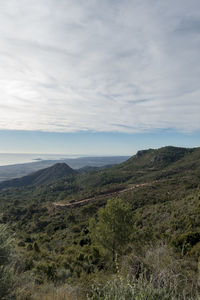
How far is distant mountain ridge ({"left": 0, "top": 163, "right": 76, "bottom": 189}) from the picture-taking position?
158500 mm

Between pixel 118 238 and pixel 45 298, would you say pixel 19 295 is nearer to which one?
pixel 45 298

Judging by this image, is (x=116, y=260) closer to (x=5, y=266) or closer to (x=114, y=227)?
(x=5, y=266)

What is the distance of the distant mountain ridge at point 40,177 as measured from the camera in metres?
158

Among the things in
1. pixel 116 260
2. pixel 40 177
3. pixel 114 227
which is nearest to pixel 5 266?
pixel 116 260

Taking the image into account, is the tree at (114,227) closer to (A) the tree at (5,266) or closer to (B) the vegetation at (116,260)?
(B) the vegetation at (116,260)

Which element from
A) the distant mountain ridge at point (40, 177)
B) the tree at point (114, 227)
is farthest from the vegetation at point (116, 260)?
the distant mountain ridge at point (40, 177)

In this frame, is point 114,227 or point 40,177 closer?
point 114,227

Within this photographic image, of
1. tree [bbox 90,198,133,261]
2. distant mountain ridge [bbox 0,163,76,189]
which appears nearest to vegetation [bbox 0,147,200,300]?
tree [bbox 90,198,133,261]

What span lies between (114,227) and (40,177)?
17184 cm

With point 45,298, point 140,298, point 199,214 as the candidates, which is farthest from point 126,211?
point 140,298

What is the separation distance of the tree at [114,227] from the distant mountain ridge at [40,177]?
504 ft

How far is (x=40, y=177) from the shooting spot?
559 ft

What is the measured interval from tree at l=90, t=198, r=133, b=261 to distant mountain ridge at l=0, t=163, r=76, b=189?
154 m

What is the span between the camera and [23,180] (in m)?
164
